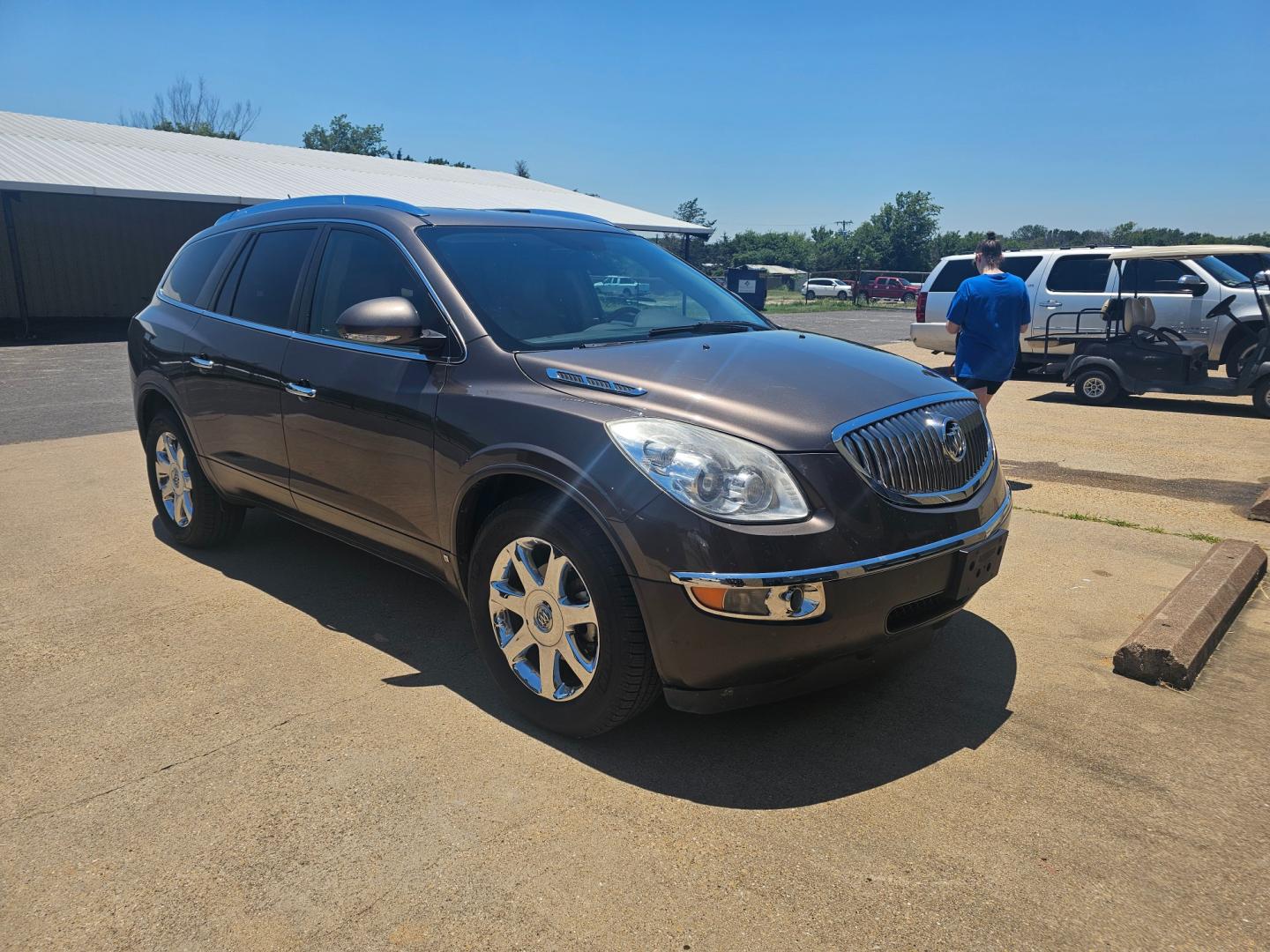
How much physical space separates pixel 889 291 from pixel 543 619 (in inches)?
1925

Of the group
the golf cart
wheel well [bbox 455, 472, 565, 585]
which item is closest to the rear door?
the golf cart

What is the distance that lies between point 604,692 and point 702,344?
4.71 feet

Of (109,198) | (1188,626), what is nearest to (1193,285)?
(1188,626)

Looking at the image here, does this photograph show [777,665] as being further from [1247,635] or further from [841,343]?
[1247,635]

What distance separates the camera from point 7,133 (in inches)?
1008

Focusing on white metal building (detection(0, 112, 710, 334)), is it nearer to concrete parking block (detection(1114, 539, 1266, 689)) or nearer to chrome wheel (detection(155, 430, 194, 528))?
chrome wheel (detection(155, 430, 194, 528))

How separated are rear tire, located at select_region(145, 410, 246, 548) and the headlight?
3.28 m

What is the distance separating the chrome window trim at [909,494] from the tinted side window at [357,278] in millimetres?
1731

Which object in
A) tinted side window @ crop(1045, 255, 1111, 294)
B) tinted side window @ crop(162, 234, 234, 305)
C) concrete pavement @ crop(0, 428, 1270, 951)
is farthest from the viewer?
tinted side window @ crop(1045, 255, 1111, 294)

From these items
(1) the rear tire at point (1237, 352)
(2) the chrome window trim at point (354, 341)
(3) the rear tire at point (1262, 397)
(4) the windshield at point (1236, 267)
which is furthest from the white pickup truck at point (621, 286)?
(4) the windshield at point (1236, 267)

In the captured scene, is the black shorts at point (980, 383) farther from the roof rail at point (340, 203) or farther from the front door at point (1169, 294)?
the front door at point (1169, 294)

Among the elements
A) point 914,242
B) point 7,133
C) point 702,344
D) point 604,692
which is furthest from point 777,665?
point 914,242

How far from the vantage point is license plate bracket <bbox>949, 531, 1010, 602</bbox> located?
317cm

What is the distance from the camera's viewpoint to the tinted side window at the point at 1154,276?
1266cm
